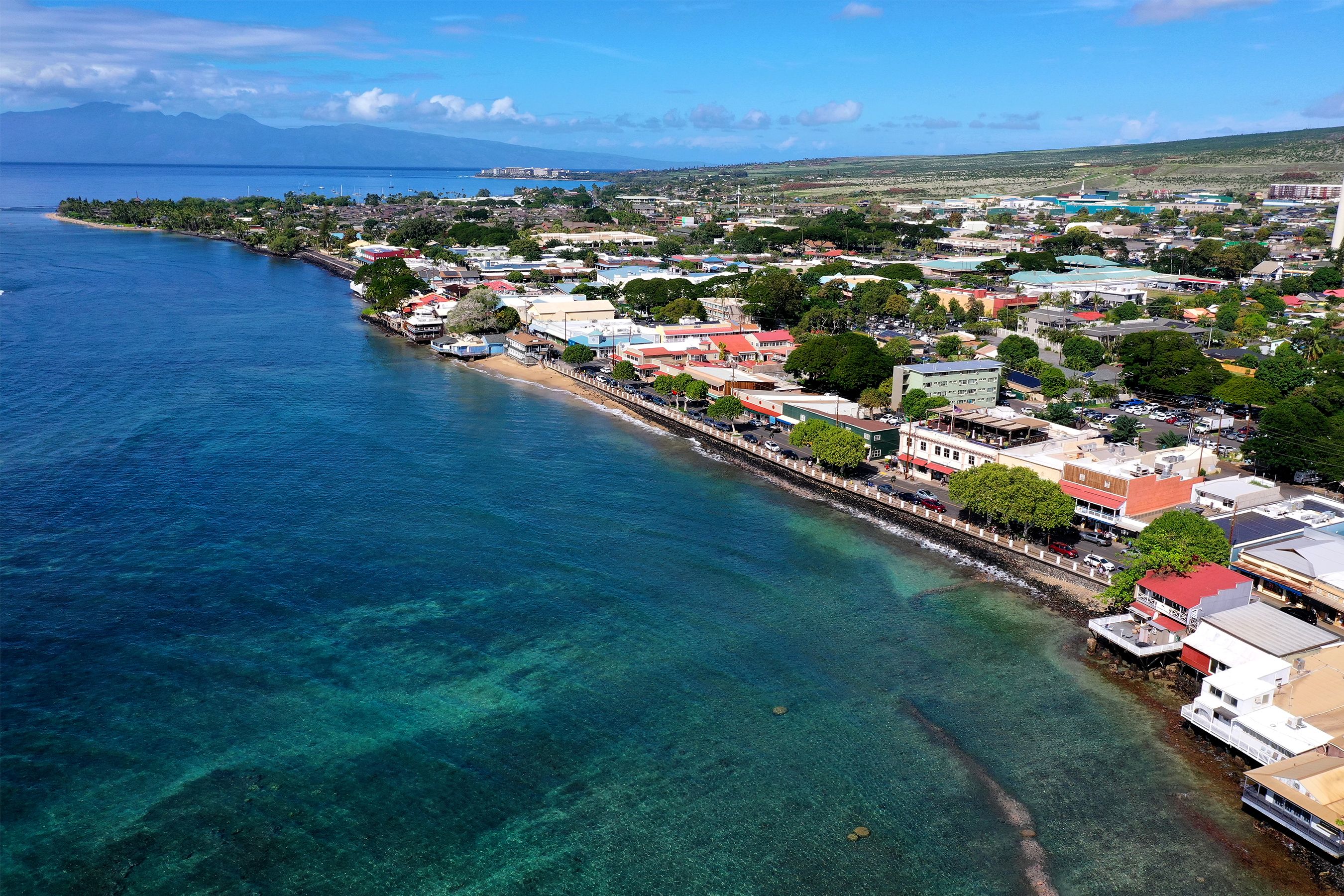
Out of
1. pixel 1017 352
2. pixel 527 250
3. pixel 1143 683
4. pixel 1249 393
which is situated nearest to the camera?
pixel 1143 683

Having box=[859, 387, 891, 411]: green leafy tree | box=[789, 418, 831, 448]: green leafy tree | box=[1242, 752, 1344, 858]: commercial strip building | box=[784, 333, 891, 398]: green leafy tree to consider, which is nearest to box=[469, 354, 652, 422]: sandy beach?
box=[784, 333, 891, 398]: green leafy tree

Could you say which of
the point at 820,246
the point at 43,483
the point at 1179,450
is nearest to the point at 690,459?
the point at 1179,450

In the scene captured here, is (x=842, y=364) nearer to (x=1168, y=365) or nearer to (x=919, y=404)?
(x=919, y=404)

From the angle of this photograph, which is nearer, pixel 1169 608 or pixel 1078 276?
pixel 1169 608

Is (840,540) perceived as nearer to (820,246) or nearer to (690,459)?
(690,459)

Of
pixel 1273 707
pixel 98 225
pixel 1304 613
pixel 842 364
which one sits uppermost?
pixel 98 225

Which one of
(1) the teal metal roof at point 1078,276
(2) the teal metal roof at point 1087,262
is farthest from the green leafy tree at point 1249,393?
(2) the teal metal roof at point 1087,262

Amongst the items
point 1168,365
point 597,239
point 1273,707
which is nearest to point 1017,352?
point 1168,365
